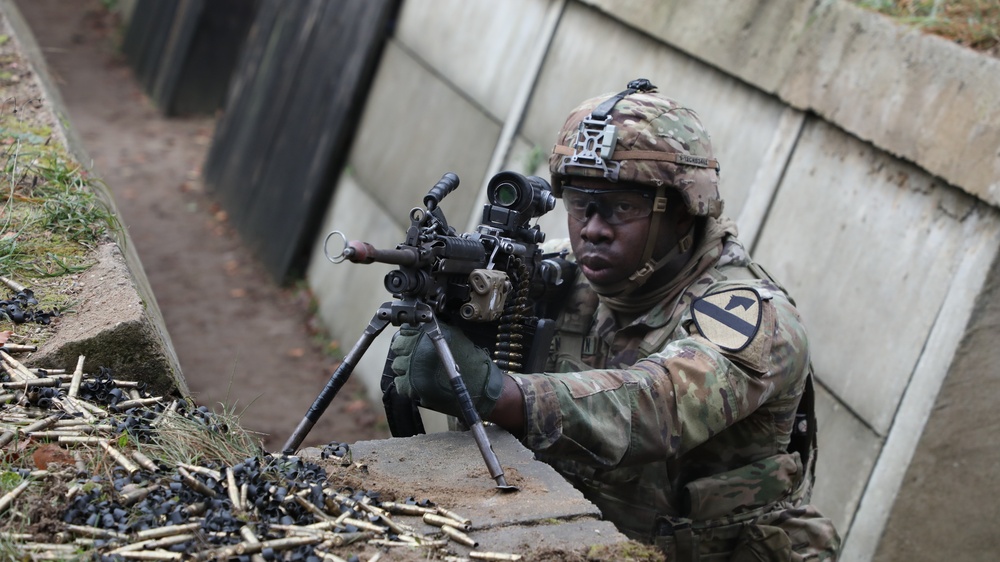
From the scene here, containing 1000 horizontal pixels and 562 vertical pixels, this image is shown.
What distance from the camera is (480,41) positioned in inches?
377

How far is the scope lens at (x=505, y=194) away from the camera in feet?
12.9

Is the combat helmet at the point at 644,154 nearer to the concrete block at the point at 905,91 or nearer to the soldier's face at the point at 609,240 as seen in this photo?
the soldier's face at the point at 609,240

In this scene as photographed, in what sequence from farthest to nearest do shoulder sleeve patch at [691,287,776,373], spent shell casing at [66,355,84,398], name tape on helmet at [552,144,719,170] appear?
name tape on helmet at [552,144,719,170] < shoulder sleeve patch at [691,287,776,373] < spent shell casing at [66,355,84,398]

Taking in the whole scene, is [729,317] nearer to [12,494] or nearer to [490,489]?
[490,489]

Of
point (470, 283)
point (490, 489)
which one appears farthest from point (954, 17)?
point (490, 489)

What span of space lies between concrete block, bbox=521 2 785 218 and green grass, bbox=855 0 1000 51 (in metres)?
0.79

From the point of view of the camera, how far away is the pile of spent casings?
2.75m

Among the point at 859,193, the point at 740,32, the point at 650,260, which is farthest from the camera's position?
the point at 740,32

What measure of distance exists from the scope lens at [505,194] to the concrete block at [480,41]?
483cm

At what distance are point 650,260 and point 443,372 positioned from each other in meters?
1.21

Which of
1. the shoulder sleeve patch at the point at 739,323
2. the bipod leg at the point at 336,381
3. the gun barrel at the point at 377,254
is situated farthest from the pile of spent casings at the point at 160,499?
the shoulder sleeve patch at the point at 739,323

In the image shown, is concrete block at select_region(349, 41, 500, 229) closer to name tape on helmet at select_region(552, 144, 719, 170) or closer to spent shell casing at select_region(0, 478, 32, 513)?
name tape on helmet at select_region(552, 144, 719, 170)

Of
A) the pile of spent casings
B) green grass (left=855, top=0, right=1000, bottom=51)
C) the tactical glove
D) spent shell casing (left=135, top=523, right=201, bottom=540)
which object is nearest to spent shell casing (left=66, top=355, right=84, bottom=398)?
the pile of spent casings

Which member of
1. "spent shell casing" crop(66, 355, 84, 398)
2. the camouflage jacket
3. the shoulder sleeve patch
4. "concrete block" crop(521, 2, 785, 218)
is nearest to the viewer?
"spent shell casing" crop(66, 355, 84, 398)
